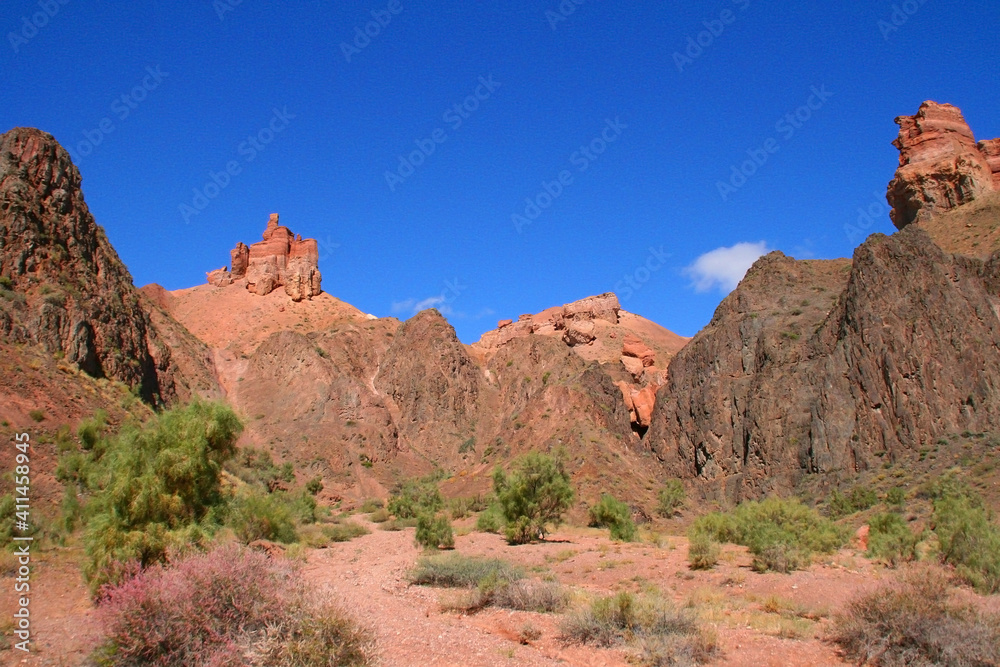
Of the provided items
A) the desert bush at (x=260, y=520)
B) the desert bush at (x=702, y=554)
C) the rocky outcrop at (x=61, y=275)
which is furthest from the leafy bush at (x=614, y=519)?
the rocky outcrop at (x=61, y=275)

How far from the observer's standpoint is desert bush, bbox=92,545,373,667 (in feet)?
26.4

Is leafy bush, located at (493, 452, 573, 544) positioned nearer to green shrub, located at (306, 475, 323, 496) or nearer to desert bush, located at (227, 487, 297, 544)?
desert bush, located at (227, 487, 297, 544)

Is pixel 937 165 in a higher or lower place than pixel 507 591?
higher

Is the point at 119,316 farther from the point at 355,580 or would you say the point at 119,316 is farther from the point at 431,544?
the point at 355,580

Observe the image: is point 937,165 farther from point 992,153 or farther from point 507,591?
point 507,591

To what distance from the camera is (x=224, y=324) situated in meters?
88.6

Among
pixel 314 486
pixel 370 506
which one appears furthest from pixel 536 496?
pixel 314 486

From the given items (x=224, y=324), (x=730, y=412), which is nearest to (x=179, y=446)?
(x=730, y=412)

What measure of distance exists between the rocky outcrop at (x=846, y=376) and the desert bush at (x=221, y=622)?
3565cm

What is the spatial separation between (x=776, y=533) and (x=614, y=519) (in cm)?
1261

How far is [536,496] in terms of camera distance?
2959cm

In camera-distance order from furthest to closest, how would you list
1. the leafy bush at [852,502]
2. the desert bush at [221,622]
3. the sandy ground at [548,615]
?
1. the leafy bush at [852,502]
2. the sandy ground at [548,615]
3. the desert bush at [221,622]

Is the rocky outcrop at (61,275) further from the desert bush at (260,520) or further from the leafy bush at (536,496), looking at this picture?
the leafy bush at (536,496)

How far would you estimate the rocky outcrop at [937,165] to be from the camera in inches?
2704
